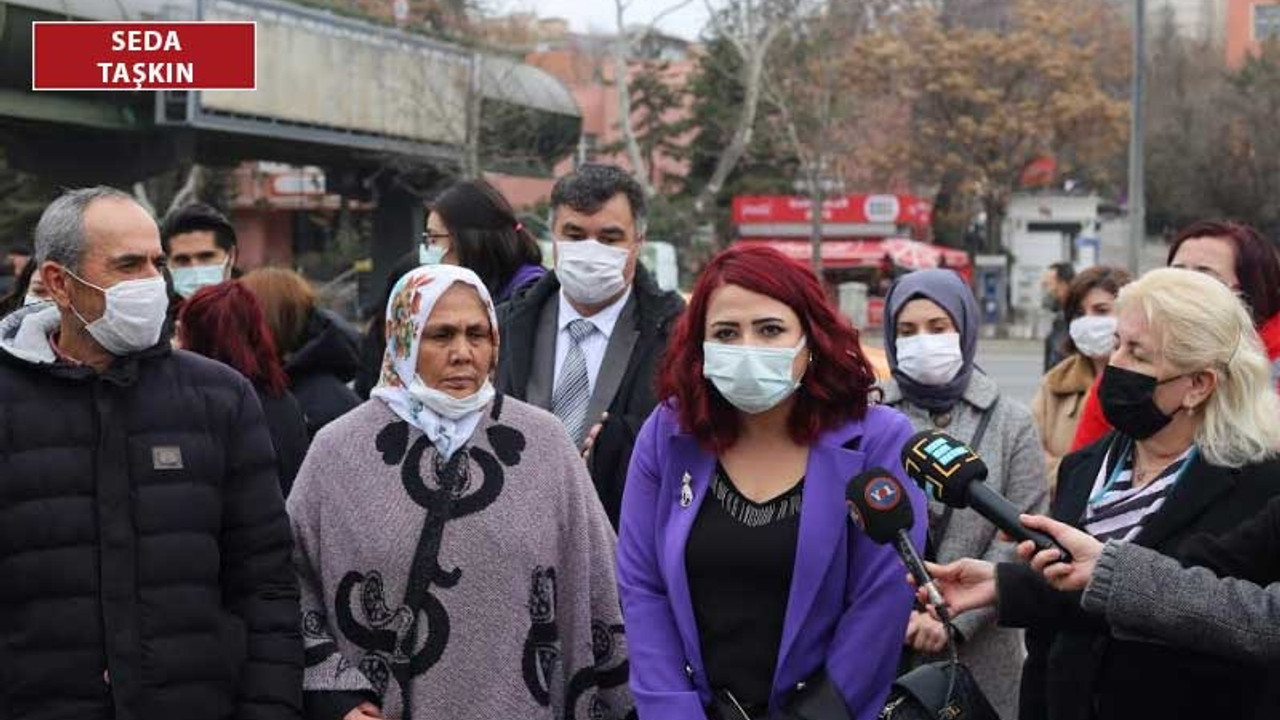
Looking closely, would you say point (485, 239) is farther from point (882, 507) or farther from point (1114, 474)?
point (882, 507)

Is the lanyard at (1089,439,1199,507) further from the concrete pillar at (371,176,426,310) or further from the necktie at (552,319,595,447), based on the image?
the concrete pillar at (371,176,426,310)

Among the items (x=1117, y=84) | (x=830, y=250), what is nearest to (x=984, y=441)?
(x=830, y=250)

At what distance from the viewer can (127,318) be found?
14.2ft

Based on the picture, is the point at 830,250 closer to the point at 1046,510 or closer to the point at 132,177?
the point at 132,177

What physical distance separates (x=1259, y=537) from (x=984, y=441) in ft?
6.12

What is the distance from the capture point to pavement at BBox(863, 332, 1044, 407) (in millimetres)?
27734

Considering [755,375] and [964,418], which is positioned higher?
[755,375]

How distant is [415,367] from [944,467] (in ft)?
5.12

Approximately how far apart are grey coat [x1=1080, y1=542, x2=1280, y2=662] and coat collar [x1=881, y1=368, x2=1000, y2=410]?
2.01 meters

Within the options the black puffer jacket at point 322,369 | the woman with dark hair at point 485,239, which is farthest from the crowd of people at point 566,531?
the black puffer jacket at point 322,369

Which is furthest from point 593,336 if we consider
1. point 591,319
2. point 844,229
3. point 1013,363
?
point 844,229

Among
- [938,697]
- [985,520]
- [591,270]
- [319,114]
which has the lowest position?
[938,697]

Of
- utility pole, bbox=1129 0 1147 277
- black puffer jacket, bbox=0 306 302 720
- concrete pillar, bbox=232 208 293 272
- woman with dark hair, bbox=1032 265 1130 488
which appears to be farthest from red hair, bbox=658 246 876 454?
concrete pillar, bbox=232 208 293 272

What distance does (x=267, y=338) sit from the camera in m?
6.32
